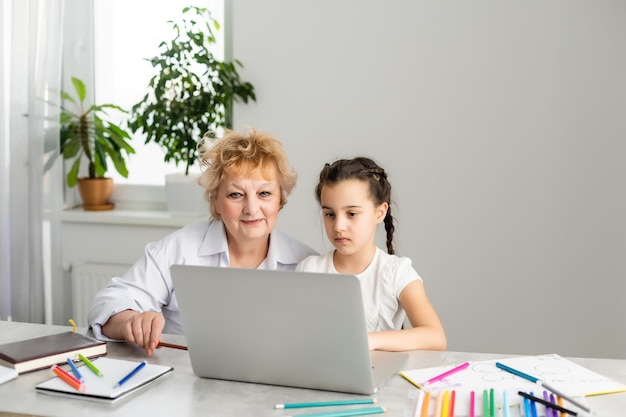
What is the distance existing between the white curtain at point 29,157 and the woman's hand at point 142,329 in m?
1.54

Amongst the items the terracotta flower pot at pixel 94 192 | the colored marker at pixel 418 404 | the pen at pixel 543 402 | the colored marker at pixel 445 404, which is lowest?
the colored marker at pixel 418 404

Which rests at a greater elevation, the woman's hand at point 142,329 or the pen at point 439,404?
the woman's hand at point 142,329

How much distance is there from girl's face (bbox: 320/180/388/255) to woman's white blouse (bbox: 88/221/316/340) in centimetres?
A: 24

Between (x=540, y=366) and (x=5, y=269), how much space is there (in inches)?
93.0

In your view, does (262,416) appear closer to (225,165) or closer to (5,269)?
(225,165)

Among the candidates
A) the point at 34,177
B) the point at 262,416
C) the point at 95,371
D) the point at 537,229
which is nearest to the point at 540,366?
the point at 262,416

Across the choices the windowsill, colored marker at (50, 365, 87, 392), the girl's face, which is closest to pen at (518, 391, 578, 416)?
the girl's face

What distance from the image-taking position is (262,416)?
56.5 inches

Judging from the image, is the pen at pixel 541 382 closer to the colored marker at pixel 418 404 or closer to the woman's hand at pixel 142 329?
the colored marker at pixel 418 404

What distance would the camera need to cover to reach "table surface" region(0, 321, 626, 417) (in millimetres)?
1458

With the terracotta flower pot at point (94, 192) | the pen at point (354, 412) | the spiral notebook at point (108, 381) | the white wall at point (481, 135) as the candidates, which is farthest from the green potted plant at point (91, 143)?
the pen at point (354, 412)

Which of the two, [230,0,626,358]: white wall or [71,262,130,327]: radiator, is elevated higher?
[230,0,626,358]: white wall

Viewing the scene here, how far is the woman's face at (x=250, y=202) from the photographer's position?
2.11 metres

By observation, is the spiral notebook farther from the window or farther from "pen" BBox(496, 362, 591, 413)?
the window
